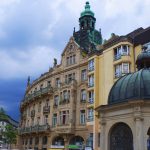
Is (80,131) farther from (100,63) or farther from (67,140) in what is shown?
(100,63)

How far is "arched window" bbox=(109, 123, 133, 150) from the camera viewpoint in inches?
490

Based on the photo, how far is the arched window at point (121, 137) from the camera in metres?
12.4

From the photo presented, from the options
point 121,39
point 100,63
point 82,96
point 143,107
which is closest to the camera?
point 143,107

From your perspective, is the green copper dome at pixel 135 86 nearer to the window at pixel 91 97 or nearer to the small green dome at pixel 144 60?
the small green dome at pixel 144 60

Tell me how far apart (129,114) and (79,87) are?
131 feet

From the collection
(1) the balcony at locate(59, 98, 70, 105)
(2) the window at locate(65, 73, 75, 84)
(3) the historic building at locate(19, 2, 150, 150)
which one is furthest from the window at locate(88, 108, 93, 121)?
(2) the window at locate(65, 73, 75, 84)

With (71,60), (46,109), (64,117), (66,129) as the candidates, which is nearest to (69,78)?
(71,60)

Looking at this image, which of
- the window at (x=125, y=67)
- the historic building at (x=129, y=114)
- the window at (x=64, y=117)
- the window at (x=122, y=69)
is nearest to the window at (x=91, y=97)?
the window at (x=64, y=117)

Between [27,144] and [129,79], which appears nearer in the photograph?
[129,79]

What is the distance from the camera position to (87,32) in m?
61.2

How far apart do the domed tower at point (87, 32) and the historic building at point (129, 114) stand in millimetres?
45763

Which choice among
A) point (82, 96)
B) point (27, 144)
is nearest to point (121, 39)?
point (82, 96)

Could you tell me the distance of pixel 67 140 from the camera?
50.5 m

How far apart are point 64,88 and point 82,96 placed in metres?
3.85
